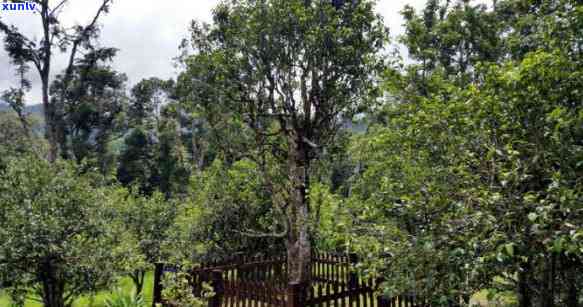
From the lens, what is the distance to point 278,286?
6309 mm

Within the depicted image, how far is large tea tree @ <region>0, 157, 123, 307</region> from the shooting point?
20.1ft

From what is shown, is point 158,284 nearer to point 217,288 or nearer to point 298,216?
point 217,288

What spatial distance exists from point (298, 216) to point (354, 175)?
7.46 feet

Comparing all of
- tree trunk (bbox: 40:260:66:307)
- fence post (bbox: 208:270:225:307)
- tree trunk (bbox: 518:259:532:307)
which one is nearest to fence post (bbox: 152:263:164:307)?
fence post (bbox: 208:270:225:307)

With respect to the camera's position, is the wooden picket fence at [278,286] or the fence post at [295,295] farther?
the wooden picket fence at [278,286]

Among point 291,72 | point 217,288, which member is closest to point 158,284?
point 217,288

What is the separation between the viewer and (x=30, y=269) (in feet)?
21.3

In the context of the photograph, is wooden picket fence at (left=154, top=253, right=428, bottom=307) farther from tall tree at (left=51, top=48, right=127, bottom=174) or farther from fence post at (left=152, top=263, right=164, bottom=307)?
tall tree at (left=51, top=48, right=127, bottom=174)

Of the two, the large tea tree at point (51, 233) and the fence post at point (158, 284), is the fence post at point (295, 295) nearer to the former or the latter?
the fence post at point (158, 284)

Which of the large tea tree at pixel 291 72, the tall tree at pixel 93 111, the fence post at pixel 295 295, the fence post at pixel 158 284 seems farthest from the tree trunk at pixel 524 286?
the tall tree at pixel 93 111

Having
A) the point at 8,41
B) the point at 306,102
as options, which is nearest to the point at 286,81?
the point at 306,102

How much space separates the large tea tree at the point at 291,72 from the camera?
7.49 meters

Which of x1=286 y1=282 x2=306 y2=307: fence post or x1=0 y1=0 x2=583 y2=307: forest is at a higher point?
x1=0 y1=0 x2=583 y2=307: forest

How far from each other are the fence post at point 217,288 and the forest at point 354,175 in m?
0.20
